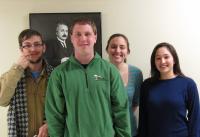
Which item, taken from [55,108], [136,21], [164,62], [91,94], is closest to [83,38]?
[91,94]

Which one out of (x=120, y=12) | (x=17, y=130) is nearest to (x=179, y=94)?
(x=120, y=12)

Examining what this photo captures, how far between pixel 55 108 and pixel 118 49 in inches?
28.6

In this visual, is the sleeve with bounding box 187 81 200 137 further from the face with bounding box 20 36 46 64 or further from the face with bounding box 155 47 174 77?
the face with bounding box 20 36 46 64

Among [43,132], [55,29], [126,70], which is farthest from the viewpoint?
[55,29]

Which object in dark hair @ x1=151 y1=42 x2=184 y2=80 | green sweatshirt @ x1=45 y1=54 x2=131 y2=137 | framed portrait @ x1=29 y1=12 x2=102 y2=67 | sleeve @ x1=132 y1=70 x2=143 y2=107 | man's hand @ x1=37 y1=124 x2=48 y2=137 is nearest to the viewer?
green sweatshirt @ x1=45 y1=54 x2=131 y2=137

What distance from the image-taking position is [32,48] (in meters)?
1.79

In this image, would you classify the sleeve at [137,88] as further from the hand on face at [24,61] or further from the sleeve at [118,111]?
the hand on face at [24,61]

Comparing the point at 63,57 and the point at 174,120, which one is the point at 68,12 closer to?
the point at 63,57

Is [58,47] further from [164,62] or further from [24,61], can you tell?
[164,62]

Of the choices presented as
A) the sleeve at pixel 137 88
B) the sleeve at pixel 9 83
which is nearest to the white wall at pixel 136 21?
the sleeve at pixel 137 88

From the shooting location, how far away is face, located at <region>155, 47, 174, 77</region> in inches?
76.6

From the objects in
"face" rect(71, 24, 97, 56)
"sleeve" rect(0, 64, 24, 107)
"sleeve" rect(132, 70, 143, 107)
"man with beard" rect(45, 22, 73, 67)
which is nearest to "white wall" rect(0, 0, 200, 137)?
"man with beard" rect(45, 22, 73, 67)

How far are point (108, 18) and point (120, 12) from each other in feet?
0.43

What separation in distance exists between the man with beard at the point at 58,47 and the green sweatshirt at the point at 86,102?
802 mm
